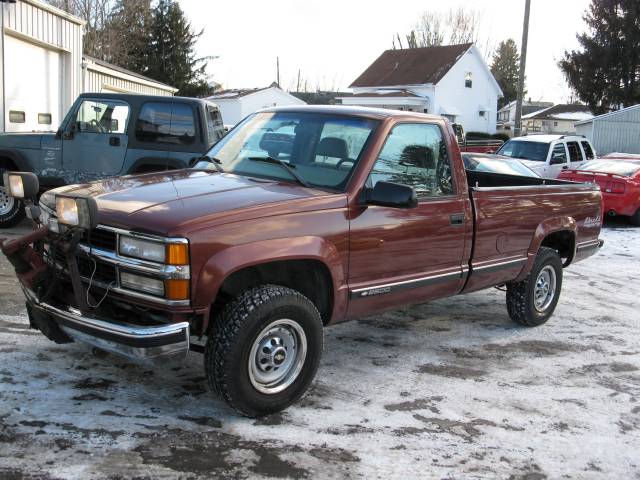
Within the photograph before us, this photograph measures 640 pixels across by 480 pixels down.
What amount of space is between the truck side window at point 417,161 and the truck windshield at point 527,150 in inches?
449

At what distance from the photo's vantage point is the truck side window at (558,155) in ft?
51.6

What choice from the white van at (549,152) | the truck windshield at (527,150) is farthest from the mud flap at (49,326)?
the truck windshield at (527,150)

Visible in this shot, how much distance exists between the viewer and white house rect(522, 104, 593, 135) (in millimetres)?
67438

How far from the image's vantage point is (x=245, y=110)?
41.4m

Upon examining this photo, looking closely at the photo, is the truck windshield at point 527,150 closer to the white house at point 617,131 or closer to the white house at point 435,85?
the white house at point 617,131

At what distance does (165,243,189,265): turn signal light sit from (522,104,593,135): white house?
67.6 m

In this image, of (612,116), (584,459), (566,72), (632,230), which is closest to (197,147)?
(584,459)

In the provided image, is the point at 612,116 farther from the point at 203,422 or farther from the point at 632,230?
the point at 203,422

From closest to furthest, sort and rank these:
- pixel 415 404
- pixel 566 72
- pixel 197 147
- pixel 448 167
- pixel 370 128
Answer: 1. pixel 415 404
2. pixel 370 128
3. pixel 448 167
4. pixel 197 147
5. pixel 566 72

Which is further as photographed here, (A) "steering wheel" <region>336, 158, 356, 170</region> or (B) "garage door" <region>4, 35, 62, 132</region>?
(B) "garage door" <region>4, 35, 62, 132</region>

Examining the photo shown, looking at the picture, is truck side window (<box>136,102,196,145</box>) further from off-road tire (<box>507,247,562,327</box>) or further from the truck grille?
the truck grille

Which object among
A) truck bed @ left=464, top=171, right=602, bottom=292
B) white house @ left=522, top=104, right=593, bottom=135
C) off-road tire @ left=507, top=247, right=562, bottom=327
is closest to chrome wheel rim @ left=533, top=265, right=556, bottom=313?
off-road tire @ left=507, top=247, right=562, bottom=327

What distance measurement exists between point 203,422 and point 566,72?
41581 millimetres

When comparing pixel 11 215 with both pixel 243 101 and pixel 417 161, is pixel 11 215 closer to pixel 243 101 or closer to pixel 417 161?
pixel 417 161
